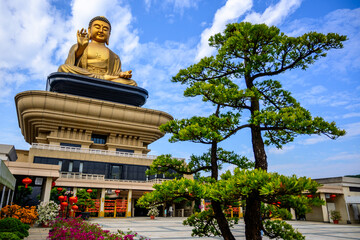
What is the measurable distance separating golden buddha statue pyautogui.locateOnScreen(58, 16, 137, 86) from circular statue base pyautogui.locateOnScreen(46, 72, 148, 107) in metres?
1.15

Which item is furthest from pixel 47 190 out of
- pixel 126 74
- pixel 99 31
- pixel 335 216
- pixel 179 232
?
pixel 99 31

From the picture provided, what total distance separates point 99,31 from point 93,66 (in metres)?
7.10

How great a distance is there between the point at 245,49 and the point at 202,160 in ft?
11.1

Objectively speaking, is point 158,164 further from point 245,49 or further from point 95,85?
point 95,85

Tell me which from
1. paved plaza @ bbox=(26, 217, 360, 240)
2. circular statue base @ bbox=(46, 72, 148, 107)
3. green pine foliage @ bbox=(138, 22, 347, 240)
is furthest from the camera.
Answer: circular statue base @ bbox=(46, 72, 148, 107)

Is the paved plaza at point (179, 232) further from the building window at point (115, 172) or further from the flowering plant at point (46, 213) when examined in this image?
the building window at point (115, 172)

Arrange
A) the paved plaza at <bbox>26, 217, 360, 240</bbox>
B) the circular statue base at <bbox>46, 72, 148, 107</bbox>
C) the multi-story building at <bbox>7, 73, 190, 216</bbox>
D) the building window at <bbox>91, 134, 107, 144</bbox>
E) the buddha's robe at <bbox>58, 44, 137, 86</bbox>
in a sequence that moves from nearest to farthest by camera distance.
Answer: the paved plaza at <bbox>26, 217, 360, 240</bbox> → the multi-story building at <bbox>7, 73, 190, 216</bbox> → the building window at <bbox>91, 134, 107, 144</bbox> → the circular statue base at <bbox>46, 72, 148, 107</bbox> → the buddha's robe at <bbox>58, 44, 137, 86</bbox>

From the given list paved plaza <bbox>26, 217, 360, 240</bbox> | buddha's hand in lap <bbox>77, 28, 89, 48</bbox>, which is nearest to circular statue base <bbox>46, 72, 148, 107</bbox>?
buddha's hand in lap <bbox>77, 28, 89, 48</bbox>

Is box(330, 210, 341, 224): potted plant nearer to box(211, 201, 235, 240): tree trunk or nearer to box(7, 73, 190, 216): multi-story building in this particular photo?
box(7, 73, 190, 216): multi-story building

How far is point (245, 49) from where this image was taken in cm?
705

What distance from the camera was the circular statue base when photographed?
4169 cm

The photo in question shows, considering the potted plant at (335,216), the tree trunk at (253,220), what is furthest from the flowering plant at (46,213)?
the potted plant at (335,216)

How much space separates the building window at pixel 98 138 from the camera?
4108 centimetres

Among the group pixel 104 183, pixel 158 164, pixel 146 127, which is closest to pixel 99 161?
pixel 104 183
